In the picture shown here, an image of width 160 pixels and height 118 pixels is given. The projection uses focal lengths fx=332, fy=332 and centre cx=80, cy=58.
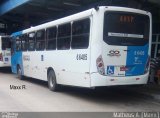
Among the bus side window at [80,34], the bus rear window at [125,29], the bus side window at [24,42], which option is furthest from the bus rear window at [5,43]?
the bus rear window at [125,29]

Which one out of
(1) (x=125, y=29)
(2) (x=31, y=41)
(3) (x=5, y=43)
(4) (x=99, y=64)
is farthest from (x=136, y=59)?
(3) (x=5, y=43)

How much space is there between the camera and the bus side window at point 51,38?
42.9 ft

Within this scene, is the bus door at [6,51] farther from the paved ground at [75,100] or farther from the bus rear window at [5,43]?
the paved ground at [75,100]

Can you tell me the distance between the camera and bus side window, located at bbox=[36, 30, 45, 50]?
14.4 metres

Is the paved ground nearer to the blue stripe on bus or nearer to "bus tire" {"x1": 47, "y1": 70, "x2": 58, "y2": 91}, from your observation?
"bus tire" {"x1": 47, "y1": 70, "x2": 58, "y2": 91}

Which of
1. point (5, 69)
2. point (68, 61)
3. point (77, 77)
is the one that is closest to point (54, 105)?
point (77, 77)

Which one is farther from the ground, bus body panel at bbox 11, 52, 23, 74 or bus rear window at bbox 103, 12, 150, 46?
bus rear window at bbox 103, 12, 150, 46

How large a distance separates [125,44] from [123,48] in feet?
0.52

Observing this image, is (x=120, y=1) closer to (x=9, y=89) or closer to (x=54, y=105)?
(x=9, y=89)

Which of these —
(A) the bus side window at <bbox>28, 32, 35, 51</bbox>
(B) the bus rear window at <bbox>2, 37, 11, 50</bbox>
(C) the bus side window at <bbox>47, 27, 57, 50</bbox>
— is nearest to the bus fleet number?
(C) the bus side window at <bbox>47, 27, 57, 50</bbox>

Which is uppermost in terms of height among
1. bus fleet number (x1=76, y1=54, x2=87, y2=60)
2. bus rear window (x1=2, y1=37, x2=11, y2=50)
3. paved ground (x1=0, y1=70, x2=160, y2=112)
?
bus rear window (x1=2, y1=37, x2=11, y2=50)

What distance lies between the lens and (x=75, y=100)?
11133 mm

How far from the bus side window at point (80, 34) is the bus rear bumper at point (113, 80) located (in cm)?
114

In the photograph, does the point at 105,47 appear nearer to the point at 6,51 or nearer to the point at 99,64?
the point at 99,64
